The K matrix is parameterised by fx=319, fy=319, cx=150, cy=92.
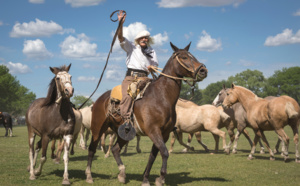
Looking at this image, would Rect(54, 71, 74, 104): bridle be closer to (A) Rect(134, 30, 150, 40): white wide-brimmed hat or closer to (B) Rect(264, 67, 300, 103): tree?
(A) Rect(134, 30, 150, 40): white wide-brimmed hat

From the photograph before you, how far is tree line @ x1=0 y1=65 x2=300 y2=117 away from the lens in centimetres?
7675

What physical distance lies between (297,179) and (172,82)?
470 centimetres

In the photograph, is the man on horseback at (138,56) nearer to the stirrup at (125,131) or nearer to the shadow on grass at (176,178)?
the stirrup at (125,131)

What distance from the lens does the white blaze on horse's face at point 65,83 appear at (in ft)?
27.1

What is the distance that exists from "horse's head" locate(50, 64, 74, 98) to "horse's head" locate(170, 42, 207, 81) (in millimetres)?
2856

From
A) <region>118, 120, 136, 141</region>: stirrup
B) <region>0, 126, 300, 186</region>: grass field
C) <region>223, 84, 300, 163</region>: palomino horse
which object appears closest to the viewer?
<region>118, 120, 136, 141</region>: stirrup

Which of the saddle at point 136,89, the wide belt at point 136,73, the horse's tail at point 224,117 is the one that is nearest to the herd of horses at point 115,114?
the saddle at point 136,89

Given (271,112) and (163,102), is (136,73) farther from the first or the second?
(271,112)

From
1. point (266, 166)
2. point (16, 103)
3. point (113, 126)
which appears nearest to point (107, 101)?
point (113, 126)

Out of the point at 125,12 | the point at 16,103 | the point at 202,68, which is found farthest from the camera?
the point at 16,103

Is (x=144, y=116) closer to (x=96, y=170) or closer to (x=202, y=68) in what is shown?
(x=202, y=68)

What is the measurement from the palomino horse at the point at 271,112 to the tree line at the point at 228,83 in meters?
62.6

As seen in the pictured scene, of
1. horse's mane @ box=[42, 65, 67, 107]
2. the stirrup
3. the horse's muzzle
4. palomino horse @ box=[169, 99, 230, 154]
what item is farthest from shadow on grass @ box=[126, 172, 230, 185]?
palomino horse @ box=[169, 99, 230, 154]

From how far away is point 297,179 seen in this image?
9.15 m
